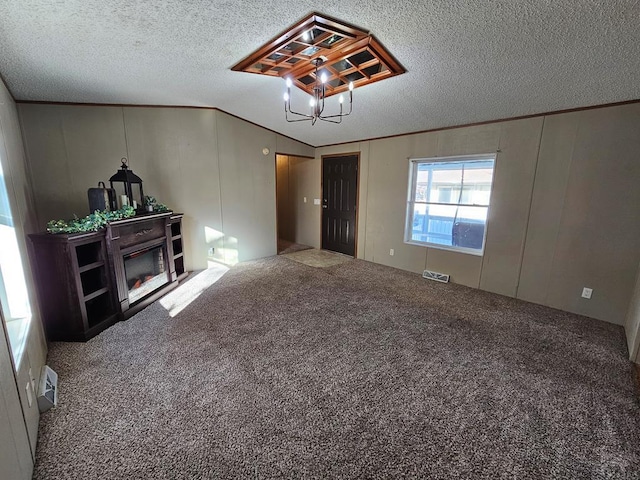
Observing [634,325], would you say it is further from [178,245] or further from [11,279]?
[178,245]

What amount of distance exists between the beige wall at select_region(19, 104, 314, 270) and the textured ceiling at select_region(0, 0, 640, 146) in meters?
0.38

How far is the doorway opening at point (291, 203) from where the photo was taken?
20.8 feet

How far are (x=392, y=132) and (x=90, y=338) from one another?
4764 millimetres

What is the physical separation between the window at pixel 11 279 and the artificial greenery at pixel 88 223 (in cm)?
43

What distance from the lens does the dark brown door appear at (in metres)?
5.37

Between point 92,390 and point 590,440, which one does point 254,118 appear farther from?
point 590,440

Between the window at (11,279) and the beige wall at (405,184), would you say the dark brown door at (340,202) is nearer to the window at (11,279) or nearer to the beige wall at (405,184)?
the beige wall at (405,184)

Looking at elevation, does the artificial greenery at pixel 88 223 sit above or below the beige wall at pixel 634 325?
above

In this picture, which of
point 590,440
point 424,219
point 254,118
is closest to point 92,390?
point 590,440

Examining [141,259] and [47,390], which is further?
[141,259]

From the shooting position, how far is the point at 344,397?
72.8 inches

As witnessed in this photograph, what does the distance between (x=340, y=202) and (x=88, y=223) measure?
13.4ft

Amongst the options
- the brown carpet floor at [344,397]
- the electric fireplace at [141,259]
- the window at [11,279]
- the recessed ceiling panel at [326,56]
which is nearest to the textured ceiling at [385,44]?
the recessed ceiling panel at [326,56]

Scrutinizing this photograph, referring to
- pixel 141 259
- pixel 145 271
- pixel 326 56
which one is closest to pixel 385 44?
pixel 326 56
